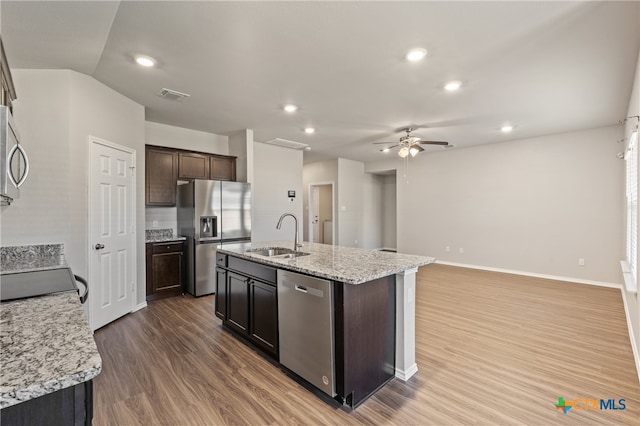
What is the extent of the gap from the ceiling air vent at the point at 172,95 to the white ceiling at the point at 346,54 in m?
0.09

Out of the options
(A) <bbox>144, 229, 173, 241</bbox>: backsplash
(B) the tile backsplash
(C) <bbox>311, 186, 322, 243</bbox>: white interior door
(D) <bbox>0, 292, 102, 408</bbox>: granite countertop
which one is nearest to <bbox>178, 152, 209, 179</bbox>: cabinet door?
(B) the tile backsplash

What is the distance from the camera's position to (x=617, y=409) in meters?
1.92

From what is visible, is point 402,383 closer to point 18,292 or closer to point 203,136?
point 18,292

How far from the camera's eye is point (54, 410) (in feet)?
2.45

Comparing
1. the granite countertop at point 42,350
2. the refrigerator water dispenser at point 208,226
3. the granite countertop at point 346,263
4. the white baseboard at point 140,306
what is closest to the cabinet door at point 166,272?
the white baseboard at point 140,306

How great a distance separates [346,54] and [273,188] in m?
3.82

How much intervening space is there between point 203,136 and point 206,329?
135 inches

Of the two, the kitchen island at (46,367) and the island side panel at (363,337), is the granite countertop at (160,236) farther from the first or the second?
the island side panel at (363,337)

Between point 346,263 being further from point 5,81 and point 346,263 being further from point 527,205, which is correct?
point 527,205

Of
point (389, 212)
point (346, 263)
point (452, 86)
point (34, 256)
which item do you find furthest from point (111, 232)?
point (389, 212)

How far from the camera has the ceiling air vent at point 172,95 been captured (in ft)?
11.2

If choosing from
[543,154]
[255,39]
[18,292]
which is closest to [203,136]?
[255,39]

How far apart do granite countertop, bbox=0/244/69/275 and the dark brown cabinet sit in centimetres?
140

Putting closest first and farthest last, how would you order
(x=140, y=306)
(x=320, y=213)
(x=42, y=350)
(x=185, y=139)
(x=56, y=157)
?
(x=42, y=350) → (x=56, y=157) → (x=140, y=306) → (x=185, y=139) → (x=320, y=213)
